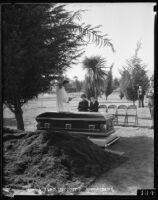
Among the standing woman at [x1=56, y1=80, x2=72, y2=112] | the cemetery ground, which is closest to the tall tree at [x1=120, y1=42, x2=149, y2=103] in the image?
the cemetery ground

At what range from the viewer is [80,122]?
6.53 metres

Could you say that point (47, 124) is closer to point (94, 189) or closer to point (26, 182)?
point (26, 182)

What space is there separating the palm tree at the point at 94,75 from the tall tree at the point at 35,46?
19.5 inches

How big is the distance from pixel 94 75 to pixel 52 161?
309 cm

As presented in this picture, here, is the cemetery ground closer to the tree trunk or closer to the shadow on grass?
the shadow on grass

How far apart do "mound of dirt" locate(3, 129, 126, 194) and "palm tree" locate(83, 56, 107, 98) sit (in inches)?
79.4

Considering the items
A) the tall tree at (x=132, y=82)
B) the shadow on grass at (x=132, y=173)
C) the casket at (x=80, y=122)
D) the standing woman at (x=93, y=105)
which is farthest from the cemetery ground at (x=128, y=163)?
the tall tree at (x=132, y=82)

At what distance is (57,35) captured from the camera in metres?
6.12

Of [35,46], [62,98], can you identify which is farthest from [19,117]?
[35,46]

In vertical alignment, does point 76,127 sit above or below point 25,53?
below

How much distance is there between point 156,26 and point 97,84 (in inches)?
166

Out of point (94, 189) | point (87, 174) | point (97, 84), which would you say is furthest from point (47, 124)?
point (94, 189)

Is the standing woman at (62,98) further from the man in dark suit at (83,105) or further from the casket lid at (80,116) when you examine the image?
the man in dark suit at (83,105)

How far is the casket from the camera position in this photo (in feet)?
21.2
